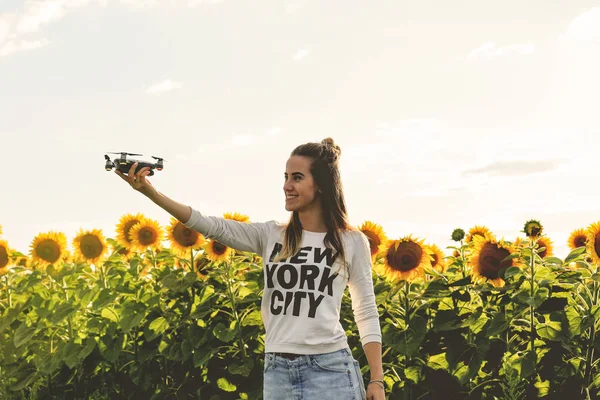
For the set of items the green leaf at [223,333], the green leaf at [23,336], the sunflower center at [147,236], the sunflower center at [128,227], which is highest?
the sunflower center at [128,227]

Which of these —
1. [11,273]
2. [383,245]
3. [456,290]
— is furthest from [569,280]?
[11,273]

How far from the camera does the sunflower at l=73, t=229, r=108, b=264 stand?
6820 millimetres

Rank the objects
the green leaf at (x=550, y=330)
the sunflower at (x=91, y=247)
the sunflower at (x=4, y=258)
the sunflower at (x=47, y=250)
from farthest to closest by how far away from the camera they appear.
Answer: the sunflower at (x=4, y=258) < the sunflower at (x=47, y=250) < the sunflower at (x=91, y=247) < the green leaf at (x=550, y=330)

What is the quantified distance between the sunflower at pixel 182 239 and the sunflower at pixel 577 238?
3327 mm

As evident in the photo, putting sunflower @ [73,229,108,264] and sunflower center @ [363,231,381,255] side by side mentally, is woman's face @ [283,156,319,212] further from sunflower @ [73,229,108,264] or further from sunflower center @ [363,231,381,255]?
sunflower @ [73,229,108,264]

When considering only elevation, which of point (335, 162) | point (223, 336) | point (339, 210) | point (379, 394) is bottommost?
point (379, 394)

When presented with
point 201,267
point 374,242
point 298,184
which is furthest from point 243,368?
point 298,184

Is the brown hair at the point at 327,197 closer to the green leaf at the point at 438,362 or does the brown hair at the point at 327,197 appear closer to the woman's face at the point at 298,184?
the woman's face at the point at 298,184

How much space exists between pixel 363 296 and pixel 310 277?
1.07 feet

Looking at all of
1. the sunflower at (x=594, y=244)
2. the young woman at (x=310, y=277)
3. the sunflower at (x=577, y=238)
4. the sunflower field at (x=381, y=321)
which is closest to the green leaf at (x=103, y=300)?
the sunflower field at (x=381, y=321)

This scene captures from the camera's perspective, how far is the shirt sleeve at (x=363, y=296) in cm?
369

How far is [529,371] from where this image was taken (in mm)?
4848

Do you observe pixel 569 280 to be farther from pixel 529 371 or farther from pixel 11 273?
pixel 11 273

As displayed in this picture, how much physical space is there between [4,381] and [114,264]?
62.6 inches
